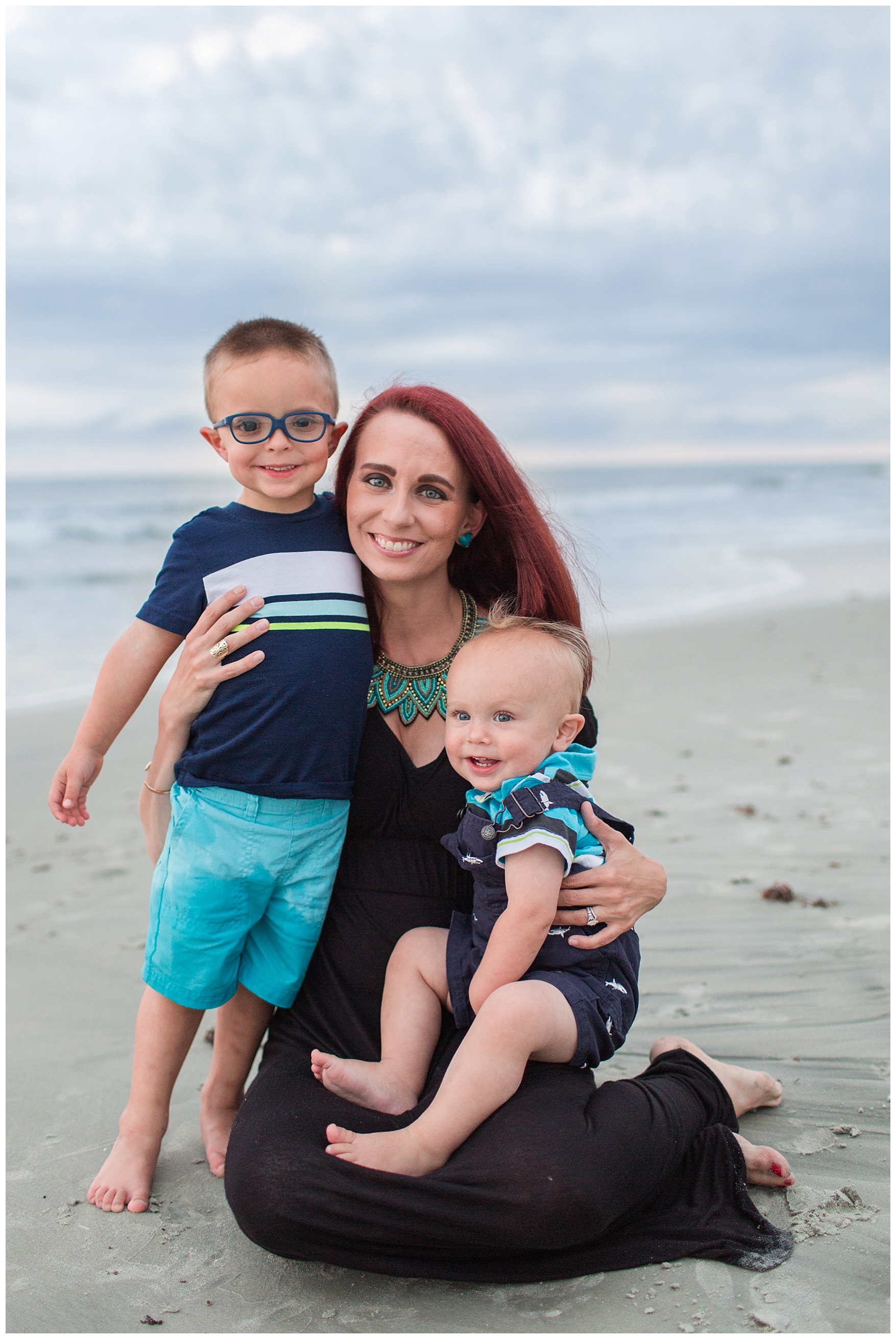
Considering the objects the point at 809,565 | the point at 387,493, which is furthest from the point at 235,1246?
the point at 809,565

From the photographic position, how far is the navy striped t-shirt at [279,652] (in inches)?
100

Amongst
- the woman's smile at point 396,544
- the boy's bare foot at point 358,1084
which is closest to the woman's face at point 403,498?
the woman's smile at point 396,544

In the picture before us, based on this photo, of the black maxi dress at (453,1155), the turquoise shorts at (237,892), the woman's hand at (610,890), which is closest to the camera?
the black maxi dress at (453,1155)

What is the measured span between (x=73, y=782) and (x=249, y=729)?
18.9 inches

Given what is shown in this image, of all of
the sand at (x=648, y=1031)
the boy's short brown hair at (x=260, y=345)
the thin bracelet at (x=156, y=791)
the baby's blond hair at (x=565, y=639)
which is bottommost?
the sand at (x=648, y=1031)

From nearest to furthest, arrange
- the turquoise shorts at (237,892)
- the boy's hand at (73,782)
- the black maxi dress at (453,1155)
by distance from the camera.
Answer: the black maxi dress at (453,1155)
the turquoise shorts at (237,892)
the boy's hand at (73,782)

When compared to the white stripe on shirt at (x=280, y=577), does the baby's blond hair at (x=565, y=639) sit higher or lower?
lower

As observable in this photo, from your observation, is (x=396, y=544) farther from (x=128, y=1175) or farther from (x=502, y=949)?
(x=128, y=1175)

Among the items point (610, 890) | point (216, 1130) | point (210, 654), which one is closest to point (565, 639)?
point (610, 890)

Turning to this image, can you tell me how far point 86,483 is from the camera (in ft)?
140

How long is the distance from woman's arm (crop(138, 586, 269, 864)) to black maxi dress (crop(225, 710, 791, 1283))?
1.26 feet

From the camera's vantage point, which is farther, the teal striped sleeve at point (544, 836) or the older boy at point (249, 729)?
the older boy at point (249, 729)

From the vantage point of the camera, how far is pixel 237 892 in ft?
8.33

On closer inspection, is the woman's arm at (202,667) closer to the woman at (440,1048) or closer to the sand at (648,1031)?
the woman at (440,1048)
